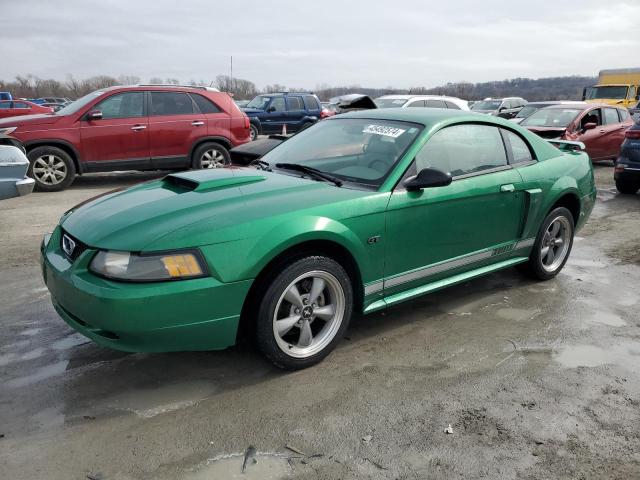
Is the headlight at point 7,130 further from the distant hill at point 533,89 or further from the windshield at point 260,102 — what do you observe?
the distant hill at point 533,89

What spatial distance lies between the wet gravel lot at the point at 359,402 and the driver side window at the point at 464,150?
3.68 feet

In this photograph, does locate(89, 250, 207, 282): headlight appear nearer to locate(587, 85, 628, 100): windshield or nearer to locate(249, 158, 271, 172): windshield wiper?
locate(249, 158, 271, 172): windshield wiper

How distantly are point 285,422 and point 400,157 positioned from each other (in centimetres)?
185

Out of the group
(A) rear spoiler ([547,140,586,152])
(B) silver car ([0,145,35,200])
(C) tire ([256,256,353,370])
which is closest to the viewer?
(C) tire ([256,256,353,370])

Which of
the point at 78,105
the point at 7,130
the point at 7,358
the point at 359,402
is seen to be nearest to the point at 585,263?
the point at 359,402

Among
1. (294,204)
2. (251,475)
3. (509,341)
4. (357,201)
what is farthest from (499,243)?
(251,475)

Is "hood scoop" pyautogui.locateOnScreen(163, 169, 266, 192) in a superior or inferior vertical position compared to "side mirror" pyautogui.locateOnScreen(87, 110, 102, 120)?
inferior

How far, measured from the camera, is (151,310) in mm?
2588

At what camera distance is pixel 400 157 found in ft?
11.6

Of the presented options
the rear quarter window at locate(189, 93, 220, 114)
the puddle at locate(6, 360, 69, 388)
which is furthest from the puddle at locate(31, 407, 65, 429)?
the rear quarter window at locate(189, 93, 220, 114)

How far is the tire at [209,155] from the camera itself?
9766 millimetres

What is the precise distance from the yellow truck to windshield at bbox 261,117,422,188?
20.3m

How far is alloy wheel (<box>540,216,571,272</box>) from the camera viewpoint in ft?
15.4

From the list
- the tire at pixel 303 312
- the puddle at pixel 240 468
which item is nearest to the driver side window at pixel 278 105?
the tire at pixel 303 312
